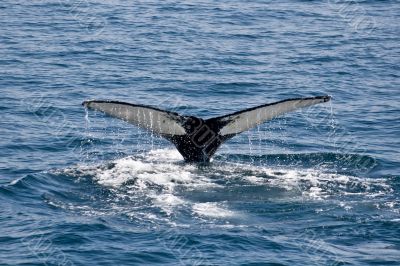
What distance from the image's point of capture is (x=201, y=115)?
23859 mm

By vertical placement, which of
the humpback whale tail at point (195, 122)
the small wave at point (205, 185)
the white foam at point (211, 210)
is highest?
the humpback whale tail at point (195, 122)

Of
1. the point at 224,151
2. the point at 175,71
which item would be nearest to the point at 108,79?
the point at 175,71

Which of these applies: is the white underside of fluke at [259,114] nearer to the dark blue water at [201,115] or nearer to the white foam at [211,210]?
the dark blue water at [201,115]

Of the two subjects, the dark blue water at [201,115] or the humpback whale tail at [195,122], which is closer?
the dark blue water at [201,115]

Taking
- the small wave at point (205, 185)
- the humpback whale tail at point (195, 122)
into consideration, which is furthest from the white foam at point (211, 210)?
the humpback whale tail at point (195, 122)

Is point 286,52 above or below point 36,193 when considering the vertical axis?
above

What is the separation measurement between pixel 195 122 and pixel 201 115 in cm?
676

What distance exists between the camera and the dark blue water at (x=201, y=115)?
14672 mm

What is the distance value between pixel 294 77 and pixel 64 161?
34.5ft

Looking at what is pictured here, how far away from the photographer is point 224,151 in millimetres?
20141

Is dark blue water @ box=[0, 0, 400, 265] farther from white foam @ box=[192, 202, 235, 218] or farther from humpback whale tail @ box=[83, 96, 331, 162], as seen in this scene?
humpback whale tail @ box=[83, 96, 331, 162]

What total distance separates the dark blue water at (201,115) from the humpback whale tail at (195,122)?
0.44 m

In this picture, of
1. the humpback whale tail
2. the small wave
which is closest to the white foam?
the small wave

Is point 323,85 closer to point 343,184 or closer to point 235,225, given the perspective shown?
point 343,184
